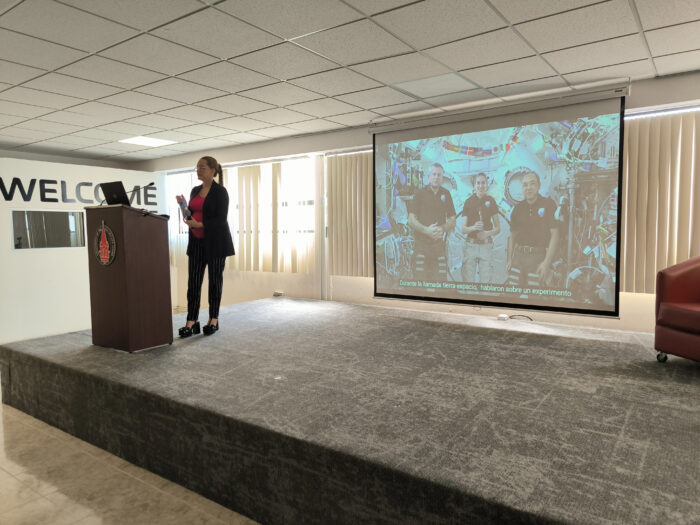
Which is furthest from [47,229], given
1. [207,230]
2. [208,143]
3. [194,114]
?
[207,230]

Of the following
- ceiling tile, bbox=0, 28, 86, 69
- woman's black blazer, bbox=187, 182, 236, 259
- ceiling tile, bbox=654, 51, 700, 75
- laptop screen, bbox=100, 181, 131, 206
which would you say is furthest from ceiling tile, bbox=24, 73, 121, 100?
ceiling tile, bbox=654, 51, 700, 75

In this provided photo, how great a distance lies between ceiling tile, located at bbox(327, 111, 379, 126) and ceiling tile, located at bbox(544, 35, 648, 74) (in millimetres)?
2151

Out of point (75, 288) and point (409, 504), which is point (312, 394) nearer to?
point (409, 504)

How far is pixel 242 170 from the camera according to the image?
747 cm

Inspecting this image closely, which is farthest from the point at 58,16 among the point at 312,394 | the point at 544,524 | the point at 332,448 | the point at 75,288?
the point at 75,288

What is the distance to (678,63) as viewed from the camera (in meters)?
3.81

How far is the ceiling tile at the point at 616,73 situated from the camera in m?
3.88

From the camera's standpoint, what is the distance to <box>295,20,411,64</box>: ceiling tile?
10.3ft

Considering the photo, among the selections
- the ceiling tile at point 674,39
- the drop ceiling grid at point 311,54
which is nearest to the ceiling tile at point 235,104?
the drop ceiling grid at point 311,54

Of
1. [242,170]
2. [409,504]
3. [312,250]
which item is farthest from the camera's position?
[242,170]

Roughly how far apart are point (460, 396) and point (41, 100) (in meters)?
4.96

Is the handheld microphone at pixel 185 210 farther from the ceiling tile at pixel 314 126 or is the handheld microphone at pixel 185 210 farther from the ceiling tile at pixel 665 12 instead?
the ceiling tile at pixel 665 12

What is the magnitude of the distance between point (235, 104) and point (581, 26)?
11.0 feet

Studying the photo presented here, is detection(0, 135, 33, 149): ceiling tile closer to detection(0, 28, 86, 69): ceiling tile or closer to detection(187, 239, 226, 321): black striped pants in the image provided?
detection(0, 28, 86, 69): ceiling tile
